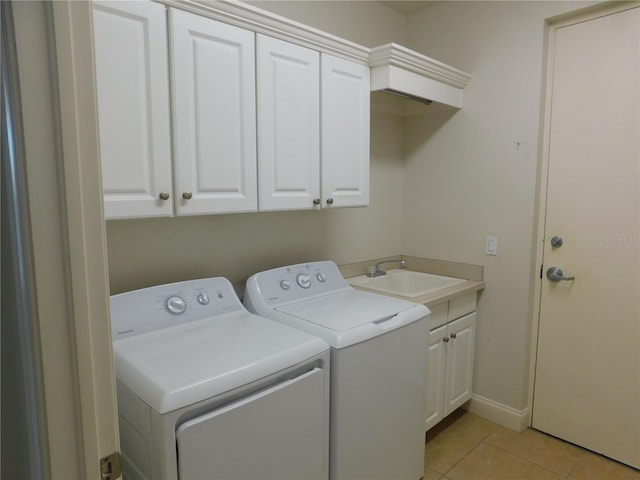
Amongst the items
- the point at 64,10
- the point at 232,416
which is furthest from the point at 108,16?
the point at 232,416

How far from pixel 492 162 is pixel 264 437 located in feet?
6.56

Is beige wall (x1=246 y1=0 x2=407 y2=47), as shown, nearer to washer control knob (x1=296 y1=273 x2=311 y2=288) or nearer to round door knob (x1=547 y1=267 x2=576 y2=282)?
washer control knob (x1=296 y1=273 x2=311 y2=288)

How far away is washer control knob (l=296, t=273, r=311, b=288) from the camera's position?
2074 mm

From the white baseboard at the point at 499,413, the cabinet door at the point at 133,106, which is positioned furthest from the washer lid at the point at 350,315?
the white baseboard at the point at 499,413

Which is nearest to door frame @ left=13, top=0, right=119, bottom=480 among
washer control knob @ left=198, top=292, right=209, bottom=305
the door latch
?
the door latch

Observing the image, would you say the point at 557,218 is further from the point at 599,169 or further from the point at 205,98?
the point at 205,98

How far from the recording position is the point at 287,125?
180 cm

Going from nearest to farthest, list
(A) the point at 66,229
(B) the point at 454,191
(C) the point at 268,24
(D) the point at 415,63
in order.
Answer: (A) the point at 66,229 → (C) the point at 268,24 → (D) the point at 415,63 → (B) the point at 454,191

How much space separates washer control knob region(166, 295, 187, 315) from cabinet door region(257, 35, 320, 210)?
1.60 ft

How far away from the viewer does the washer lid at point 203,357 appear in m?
1.17

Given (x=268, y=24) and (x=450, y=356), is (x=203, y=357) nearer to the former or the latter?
(x=268, y=24)

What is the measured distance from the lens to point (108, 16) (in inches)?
50.7

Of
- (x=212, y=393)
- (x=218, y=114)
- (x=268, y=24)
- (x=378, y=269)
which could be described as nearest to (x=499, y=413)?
(x=378, y=269)

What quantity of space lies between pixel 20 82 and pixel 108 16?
0.95 metres
